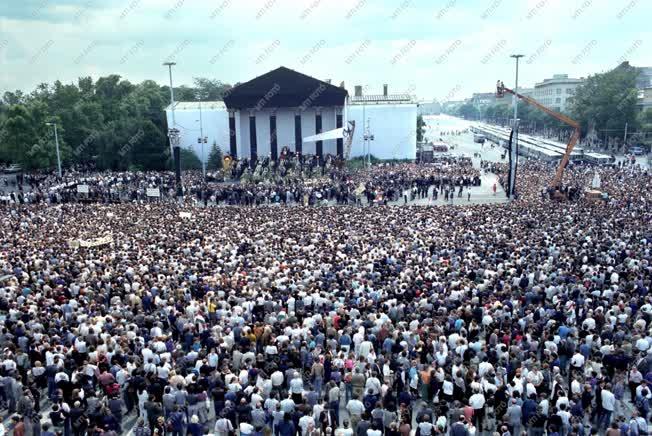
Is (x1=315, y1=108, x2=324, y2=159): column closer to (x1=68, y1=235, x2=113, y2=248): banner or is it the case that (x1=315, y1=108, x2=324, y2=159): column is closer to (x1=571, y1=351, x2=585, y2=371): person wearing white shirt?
(x1=68, y1=235, x2=113, y2=248): banner

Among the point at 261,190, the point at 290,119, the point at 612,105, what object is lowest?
the point at 261,190

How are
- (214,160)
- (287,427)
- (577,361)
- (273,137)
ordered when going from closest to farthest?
1. (287,427)
2. (577,361)
3. (273,137)
4. (214,160)

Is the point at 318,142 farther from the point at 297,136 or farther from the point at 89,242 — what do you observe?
the point at 89,242

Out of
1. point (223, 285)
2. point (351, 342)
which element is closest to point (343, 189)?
point (223, 285)

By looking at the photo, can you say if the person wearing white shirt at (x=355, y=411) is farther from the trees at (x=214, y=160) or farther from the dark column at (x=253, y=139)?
the trees at (x=214, y=160)

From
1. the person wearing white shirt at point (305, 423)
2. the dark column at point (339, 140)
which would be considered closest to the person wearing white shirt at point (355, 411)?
the person wearing white shirt at point (305, 423)

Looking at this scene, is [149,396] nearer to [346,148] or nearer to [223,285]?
[223,285]

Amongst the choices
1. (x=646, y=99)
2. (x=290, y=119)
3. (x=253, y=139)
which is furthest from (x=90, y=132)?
(x=646, y=99)
